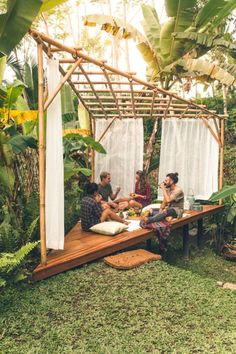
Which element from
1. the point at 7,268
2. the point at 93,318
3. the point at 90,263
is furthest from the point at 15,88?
the point at 93,318

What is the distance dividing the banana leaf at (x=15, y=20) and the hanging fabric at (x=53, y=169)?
1.93ft

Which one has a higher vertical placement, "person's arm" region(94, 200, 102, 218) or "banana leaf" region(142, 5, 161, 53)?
"banana leaf" region(142, 5, 161, 53)

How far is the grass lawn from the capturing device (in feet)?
9.58

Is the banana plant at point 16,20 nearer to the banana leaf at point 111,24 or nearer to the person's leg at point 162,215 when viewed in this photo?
the person's leg at point 162,215

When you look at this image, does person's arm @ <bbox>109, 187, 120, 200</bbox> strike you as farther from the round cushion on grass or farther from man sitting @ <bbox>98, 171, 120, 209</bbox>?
the round cushion on grass

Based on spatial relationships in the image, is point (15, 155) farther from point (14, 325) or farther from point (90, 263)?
point (14, 325)

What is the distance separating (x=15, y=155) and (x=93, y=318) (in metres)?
2.27

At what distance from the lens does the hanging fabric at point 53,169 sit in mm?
4109

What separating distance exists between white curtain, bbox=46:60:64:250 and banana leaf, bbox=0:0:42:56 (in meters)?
0.59

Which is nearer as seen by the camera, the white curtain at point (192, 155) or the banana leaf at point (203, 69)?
the banana leaf at point (203, 69)

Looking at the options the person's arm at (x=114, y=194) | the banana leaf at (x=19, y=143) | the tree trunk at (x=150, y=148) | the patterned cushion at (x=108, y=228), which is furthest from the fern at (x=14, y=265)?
the tree trunk at (x=150, y=148)

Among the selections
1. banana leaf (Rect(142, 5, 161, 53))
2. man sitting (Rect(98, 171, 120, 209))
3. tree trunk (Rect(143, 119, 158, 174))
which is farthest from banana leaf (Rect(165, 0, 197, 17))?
man sitting (Rect(98, 171, 120, 209))

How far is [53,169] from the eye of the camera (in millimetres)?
4129

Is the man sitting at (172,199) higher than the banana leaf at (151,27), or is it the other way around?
the banana leaf at (151,27)
